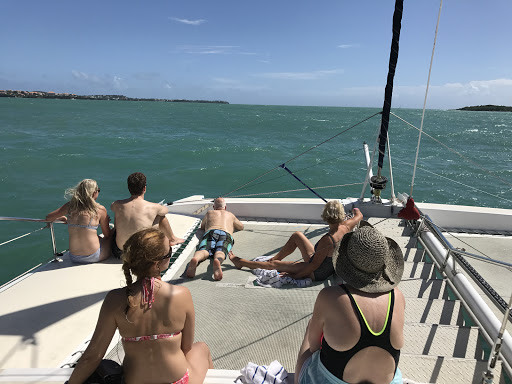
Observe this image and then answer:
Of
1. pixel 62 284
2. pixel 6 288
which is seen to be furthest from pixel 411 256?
pixel 6 288

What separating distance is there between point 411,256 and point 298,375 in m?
2.61

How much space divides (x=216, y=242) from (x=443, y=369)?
249 centimetres

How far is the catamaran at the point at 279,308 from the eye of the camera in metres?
2.09

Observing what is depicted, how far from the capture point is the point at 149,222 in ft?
12.0

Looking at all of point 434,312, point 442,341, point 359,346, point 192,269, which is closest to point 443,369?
point 442,341

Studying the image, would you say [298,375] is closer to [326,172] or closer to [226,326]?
[226,326]

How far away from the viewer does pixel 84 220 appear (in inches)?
138

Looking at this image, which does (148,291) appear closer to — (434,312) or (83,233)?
(434,312)

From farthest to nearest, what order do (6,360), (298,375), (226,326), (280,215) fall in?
(280,215) → (226,326) → (6,360) → (298,375)

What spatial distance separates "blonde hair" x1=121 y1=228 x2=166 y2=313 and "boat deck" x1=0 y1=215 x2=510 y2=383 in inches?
40.9

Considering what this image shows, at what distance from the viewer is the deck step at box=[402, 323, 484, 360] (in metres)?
2.28

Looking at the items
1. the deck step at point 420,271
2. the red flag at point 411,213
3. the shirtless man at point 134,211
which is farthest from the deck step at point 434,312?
the shirtless man at point 134,211

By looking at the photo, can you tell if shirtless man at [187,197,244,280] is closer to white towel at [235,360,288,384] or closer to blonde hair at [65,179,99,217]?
blonde hair at [65,179,99,217]

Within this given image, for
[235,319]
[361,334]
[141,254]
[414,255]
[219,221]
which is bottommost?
[235,319]
